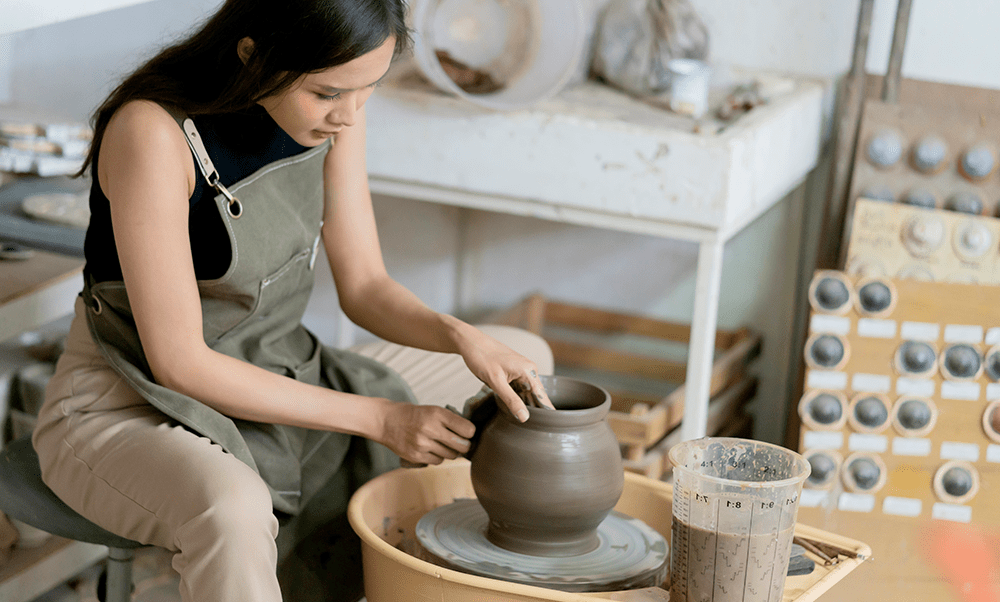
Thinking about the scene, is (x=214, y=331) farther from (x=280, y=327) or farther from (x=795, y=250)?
(x=795, y=250)

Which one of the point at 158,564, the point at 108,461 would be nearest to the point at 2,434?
the point at 158,564

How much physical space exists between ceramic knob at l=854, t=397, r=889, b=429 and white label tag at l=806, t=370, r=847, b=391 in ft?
0.17

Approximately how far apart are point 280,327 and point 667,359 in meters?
1.52

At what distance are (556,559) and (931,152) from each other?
4.64 ft

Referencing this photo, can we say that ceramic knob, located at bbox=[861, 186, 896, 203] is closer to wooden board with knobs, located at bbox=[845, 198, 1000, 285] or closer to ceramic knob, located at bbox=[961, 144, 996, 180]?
A: wooden board with knobs, located at bbox=[845, 198, 1000, 285]

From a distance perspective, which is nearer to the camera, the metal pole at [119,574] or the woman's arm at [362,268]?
the metal pole at [119,574]

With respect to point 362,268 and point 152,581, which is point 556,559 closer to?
point 362,268

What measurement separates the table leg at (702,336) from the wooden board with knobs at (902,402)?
0.25 metres

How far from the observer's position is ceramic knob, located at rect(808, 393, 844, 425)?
204 centimetres

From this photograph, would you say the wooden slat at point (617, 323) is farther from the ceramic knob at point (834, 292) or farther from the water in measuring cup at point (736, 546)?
the water in measuring cup at point (736, 546)

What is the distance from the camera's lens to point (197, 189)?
1259mm

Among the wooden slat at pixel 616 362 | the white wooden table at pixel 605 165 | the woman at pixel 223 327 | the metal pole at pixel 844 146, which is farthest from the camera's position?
the wooden slat at pixel 616 362

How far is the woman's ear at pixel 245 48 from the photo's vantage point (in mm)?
1210

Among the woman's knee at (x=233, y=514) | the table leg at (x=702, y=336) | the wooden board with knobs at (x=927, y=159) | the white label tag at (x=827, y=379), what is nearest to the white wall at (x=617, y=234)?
the wooden board with knobs at (x=927, y=159)
